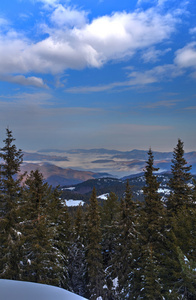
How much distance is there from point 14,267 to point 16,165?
7409 mm

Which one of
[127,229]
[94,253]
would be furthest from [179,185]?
[94,253]

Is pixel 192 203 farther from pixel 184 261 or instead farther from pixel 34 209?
pixel 34 209

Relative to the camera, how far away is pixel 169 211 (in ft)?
66.9

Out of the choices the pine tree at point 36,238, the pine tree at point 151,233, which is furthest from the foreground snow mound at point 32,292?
the pine tree at point 151,233

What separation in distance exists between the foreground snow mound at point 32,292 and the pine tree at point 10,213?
46.0ft

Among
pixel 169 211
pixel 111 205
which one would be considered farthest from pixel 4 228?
pixel 111 205

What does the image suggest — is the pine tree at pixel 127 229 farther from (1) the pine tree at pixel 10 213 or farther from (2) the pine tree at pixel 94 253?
(1) the pine tree at pixel 10 213

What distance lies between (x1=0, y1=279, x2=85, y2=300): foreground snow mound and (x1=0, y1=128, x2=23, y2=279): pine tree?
14034mm

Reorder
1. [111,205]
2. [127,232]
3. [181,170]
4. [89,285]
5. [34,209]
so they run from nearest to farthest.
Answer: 1. [34,209]
2. [181,170]
3. [127,232]
4. [89,285]
5. [111,205]

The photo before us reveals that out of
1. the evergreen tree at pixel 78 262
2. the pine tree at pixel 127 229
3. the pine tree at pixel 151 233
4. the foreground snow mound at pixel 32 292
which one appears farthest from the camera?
the evergreen tree at pixel 78 262

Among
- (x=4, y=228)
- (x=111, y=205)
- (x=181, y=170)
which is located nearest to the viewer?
Result: (x=4, y=228)

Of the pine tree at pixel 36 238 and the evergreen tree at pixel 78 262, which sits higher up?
the pine tree at pixel 36 238

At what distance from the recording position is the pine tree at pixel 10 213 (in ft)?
52.4

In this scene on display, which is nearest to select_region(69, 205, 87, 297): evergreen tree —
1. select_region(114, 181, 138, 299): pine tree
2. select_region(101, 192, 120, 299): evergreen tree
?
select_region(101, 192, 120, 299): evergreen tree
